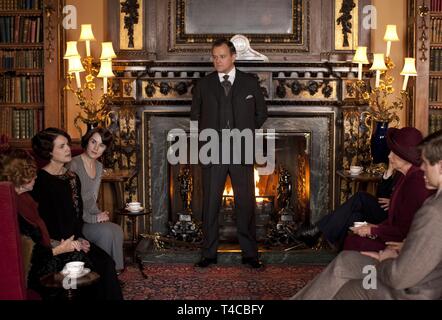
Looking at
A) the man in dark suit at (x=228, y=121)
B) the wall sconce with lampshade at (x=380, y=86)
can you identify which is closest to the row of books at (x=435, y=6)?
the wall sconce with lampshade at (x=380, y=86)

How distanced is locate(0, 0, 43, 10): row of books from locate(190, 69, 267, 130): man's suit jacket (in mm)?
2168

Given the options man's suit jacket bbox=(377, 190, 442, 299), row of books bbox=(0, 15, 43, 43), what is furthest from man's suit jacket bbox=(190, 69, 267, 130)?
man's suit jacket bbox=(377, 190, 442, 299)

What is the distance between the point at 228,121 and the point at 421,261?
107 inches

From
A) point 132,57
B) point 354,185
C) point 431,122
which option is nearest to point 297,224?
point 354,185

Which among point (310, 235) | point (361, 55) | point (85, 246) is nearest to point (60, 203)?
point (85, 246)

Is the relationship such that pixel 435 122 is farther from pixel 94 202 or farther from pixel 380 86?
pixel 94 202

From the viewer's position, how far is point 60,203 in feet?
12.8

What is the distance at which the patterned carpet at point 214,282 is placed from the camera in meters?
4.55

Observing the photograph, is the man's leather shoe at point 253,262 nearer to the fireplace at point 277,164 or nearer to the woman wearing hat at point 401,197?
the fireplace at point 277,164

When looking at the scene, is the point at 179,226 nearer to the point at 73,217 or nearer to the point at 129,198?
the point at 129,198

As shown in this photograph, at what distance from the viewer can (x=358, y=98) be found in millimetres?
5984

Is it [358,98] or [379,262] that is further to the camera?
[358,98]

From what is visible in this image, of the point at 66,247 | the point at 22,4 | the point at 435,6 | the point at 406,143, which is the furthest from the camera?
the point at 22,4

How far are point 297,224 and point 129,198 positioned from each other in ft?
5.05
